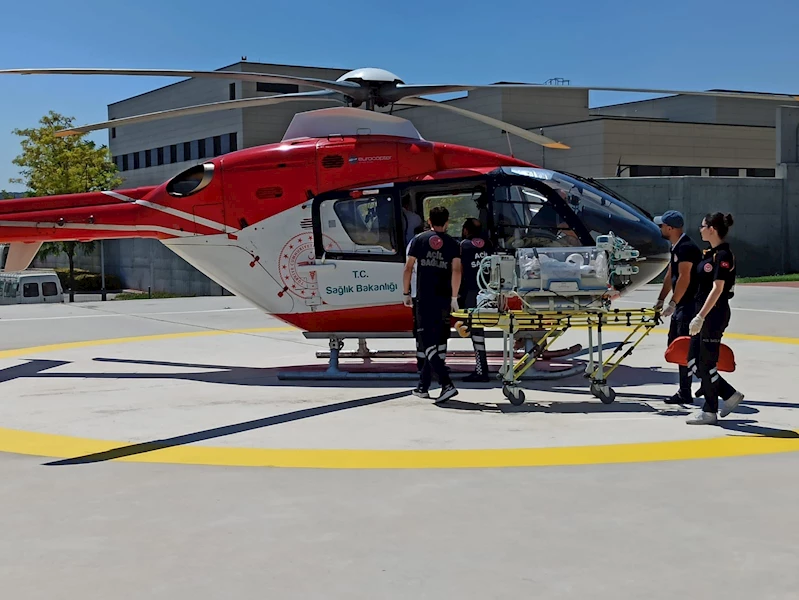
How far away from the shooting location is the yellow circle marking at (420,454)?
6.60m

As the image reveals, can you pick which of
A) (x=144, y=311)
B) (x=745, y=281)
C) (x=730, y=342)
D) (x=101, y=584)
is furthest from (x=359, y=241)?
(x=745, y=281)

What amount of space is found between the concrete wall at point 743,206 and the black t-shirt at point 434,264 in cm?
2131

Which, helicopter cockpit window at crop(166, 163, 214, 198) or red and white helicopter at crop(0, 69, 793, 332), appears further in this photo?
helicopter cockpit window at crop(166, 163, 214, 198)

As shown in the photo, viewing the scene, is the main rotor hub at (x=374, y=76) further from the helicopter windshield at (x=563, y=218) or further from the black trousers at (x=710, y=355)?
the black trousers at (x=710, y=355)

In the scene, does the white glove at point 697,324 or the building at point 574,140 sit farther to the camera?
the building at point 574,140

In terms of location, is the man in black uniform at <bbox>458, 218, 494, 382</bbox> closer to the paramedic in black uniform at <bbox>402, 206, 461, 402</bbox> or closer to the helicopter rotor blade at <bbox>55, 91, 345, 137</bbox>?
the paramedic in black uniform at <bbox>402, 206, 461, 402</bbox>

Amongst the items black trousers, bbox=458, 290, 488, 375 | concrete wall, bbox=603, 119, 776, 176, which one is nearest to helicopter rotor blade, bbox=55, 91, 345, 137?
black trousers, bbox=458, 290, 488, 375

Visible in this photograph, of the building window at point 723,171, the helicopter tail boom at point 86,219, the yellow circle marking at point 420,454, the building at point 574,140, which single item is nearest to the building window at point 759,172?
the building at point 574,140

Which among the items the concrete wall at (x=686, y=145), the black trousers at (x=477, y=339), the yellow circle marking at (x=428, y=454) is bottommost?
the yellow circle marking at (x=428, y=454)

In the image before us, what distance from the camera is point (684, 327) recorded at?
866 cm

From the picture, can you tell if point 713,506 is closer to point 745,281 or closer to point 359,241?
point 359,241

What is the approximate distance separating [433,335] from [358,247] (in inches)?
85.1

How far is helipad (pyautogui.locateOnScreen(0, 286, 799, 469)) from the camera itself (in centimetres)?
692

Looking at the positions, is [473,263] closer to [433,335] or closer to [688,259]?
[433,335]
